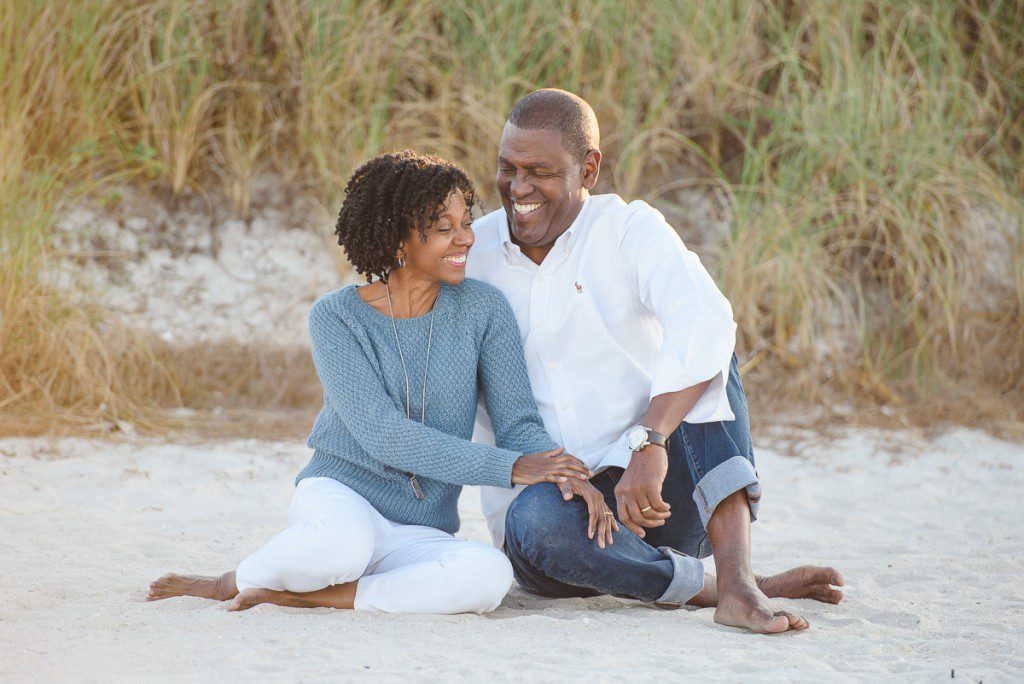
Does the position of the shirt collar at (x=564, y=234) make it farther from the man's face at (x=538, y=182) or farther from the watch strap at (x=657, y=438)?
the watch strap at (x=657, y=438)

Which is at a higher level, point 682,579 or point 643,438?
point 643,438

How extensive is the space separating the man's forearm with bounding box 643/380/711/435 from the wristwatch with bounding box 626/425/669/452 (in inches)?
0.5

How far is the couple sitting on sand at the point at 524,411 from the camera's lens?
2807 millimetres

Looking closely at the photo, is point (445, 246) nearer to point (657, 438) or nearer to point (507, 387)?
point (507, 387)

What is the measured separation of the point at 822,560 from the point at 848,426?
167 centimetres

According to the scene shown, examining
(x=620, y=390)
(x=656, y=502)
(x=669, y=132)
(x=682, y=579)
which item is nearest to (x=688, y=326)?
(x=620, y=390)

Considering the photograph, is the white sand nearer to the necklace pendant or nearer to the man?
the man

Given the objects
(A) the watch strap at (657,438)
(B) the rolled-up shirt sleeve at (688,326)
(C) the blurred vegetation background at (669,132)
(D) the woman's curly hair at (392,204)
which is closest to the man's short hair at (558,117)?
(D) the woman's curly hair at (392,204)

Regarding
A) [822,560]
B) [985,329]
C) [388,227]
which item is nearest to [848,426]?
[985,329]

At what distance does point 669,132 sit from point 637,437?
3.75 meters

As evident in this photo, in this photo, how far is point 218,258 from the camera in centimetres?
620

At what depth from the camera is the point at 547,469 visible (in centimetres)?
284

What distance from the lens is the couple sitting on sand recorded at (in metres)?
2.81

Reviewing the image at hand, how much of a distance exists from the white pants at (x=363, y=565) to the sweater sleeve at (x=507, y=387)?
302mm
